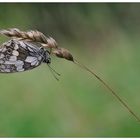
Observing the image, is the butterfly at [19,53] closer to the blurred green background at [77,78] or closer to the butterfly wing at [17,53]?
the butterfly wing at [17,53]

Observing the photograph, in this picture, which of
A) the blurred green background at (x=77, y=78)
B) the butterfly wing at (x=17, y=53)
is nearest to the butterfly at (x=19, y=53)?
the butterfly wing at (x=17, y=53)

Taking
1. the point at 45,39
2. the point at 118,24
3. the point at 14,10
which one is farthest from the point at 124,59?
the point at 45,39

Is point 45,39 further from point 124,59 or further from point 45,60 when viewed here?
point 124,59

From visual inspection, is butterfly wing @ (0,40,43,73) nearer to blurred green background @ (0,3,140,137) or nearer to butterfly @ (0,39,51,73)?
butterfly @ (0,39,51,73)

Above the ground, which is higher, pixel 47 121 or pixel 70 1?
pixel 70 1

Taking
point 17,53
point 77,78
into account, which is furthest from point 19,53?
point 77,78

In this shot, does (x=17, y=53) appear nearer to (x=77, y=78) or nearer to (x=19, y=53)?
(x=19, y=53)
